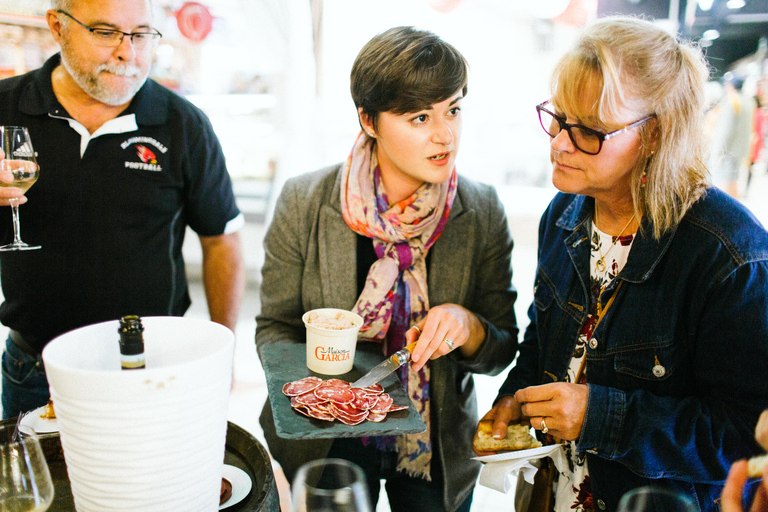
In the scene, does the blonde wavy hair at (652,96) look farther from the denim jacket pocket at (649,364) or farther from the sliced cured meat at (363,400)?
the sliced cured meat at (363,400)

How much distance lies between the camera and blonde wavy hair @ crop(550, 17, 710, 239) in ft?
4.14

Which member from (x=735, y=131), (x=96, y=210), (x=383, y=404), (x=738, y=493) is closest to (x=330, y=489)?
(x=383, y=404)

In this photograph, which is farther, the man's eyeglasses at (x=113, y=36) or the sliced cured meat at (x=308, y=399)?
the man's eyeglasses at (x=113, y=36)

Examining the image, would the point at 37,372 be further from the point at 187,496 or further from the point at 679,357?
the point at 679,357

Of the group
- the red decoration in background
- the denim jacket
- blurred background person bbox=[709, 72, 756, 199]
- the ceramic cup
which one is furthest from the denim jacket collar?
the red decoration in background

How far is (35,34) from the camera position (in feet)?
13.7

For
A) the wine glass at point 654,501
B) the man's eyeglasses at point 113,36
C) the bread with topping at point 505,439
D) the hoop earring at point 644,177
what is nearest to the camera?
the wine glass at point 654,501

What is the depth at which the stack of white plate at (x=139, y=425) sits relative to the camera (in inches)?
28.8

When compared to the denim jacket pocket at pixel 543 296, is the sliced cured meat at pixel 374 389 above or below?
below

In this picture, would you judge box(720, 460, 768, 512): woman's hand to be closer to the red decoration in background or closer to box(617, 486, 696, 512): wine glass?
box(617, 486, 696, 512): wine glass

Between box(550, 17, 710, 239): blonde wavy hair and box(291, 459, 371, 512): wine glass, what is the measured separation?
0.91m

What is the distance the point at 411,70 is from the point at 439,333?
73 cm

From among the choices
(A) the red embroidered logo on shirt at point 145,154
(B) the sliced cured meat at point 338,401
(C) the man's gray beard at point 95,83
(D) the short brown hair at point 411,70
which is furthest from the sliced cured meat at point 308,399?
(C) the man's gray beard at point 95,83

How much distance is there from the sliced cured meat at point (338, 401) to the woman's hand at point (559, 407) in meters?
0.34
